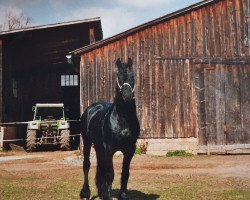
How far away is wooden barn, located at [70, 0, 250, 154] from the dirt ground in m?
1.15

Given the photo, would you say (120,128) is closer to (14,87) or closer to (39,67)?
(14,87)

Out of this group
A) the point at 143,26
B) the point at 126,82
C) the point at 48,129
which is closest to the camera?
the point at 126,82

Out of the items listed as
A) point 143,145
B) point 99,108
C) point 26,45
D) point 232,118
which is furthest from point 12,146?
point 99,108

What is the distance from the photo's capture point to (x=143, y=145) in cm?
1695

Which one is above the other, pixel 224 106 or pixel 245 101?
pixel 245 101

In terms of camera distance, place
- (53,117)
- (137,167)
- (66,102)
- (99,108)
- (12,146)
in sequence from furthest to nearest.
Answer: (66,102) < (53,117) < (12,146) < (137,167) < (99,108)

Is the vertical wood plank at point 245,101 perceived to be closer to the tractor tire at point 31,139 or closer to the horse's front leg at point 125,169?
the tractor tire at point 31,139

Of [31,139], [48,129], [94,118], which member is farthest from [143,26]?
[94,118]

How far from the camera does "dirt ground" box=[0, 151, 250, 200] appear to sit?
Result: 27.0ft

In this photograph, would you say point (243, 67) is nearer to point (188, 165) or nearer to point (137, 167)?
point (188, 165)

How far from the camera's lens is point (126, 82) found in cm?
641

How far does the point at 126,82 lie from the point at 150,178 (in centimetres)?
486

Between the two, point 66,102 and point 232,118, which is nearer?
point 232,118

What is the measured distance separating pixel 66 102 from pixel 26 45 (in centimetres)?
790
